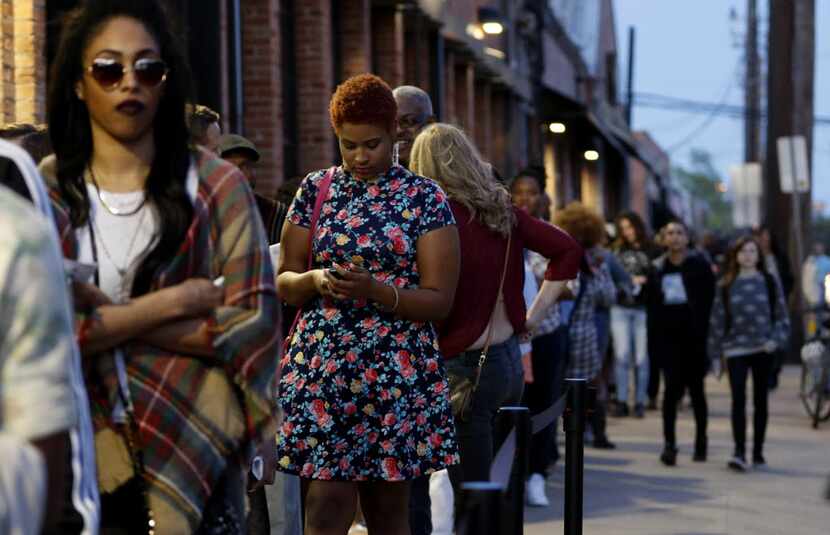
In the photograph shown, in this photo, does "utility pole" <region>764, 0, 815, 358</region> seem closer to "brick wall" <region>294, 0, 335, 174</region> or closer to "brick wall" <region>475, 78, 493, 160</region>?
"brick wall" <region>475, 78, 493, 160</region>

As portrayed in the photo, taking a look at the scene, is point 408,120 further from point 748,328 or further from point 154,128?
point 748,328

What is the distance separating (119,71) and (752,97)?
2431 inches

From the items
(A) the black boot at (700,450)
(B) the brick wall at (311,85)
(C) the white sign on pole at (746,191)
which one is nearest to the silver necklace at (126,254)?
(A) the black boot at (700,450)

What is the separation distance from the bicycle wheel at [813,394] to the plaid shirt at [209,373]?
47.1 ft

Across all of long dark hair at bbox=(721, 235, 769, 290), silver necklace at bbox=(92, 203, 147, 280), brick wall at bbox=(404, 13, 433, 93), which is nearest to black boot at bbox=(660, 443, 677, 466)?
long dark hair at bbox=(721, 235, 769, 290)

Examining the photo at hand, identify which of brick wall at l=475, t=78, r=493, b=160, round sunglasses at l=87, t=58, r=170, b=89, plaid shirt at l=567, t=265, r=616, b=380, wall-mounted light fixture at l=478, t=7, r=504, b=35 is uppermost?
wall-mounted light fixture at l=478, t=7, r=504, b=35

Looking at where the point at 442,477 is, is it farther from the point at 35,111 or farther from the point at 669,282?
the point at 669,282

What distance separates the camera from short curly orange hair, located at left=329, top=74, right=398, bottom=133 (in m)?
6.10

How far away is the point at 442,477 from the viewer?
7961 millimetres

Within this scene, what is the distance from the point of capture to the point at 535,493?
11.5 meters

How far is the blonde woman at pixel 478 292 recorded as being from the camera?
724 centimetres

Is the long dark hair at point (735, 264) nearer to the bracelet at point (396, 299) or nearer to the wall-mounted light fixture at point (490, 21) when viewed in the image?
the wall-mounted light fixture at point (490, 21)

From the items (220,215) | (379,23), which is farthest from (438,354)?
(379,23)

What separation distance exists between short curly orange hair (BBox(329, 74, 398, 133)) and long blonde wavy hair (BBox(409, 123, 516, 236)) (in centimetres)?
114
